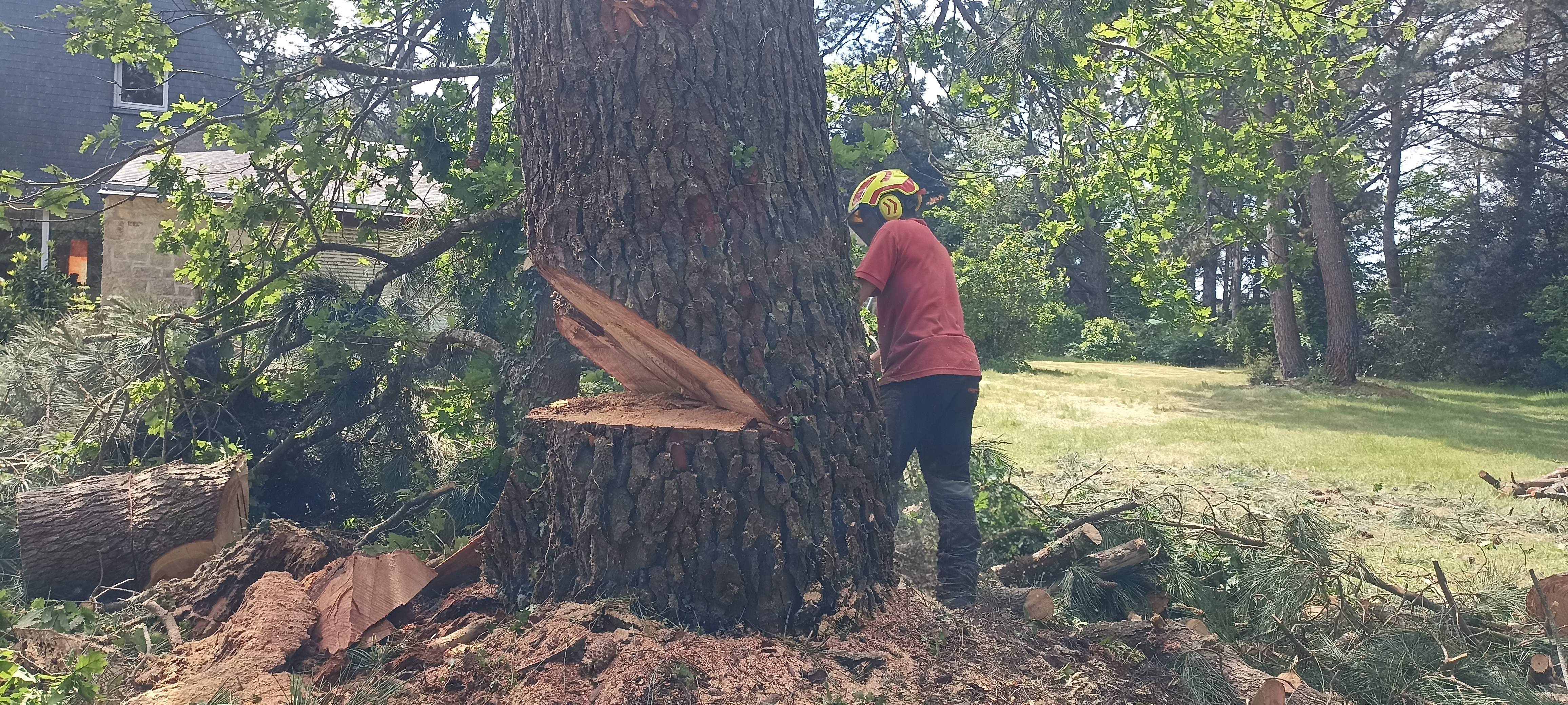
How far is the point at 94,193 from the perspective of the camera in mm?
13836

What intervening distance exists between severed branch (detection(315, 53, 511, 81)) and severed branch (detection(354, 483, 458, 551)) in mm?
1880

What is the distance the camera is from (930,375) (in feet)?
12.0

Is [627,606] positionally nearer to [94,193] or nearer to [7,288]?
[7,288]

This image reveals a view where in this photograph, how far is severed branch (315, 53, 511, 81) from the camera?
429 centimetres

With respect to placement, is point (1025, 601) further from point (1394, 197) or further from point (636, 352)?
point (1394, 197)

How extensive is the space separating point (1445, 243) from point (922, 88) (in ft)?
60.0

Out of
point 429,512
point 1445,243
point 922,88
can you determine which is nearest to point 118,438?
point 429,512

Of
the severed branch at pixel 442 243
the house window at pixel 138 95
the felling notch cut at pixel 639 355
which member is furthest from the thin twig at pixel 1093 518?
the house window at pixel 138 95

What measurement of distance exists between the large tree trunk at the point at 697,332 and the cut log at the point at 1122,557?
106 centimetres

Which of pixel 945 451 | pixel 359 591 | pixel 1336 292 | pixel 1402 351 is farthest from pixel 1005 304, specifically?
pixel 359 591

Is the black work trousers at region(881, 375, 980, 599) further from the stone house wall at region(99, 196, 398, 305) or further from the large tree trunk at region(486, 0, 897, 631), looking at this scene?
the stone house wall at region(99, 196, 398, 305)

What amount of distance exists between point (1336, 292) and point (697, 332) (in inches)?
651

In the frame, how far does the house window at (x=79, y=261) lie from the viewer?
14.2 meters

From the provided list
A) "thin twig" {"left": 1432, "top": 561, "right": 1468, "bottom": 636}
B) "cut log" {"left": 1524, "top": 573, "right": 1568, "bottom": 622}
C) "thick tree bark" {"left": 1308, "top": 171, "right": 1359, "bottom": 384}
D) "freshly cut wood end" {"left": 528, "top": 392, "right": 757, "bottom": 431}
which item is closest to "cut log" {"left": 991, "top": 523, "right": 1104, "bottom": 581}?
"thin twig" {"left": 1432, "top": 561, "right": 1468, "bottom": 636}
